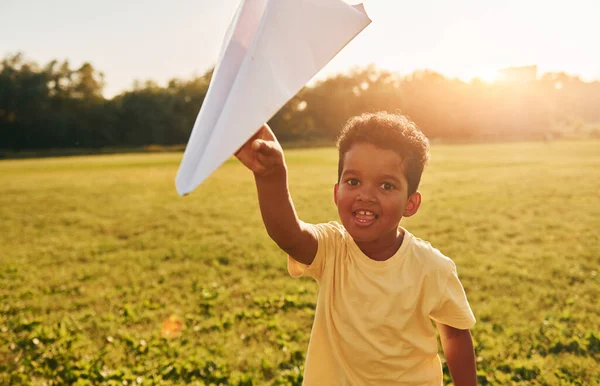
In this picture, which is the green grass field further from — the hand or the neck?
the hand

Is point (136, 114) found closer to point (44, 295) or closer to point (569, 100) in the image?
point (44, 295)

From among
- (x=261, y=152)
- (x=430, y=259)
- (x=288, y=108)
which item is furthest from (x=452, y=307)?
(x=288, y=108)

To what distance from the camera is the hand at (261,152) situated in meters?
1.22

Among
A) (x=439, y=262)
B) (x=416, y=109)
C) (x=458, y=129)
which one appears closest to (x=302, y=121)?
→ (x=416, y=109)

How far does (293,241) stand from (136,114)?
61.7m

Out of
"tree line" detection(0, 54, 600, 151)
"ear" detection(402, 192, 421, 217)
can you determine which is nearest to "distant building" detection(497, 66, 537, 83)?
"tree line" detection(0, 54, 600, 151)

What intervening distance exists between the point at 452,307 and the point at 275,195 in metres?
0.83

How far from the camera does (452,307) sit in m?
1.69

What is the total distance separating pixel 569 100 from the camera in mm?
97188

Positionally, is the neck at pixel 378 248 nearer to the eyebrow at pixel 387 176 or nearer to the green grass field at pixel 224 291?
the eyebrow at pixel 387 176

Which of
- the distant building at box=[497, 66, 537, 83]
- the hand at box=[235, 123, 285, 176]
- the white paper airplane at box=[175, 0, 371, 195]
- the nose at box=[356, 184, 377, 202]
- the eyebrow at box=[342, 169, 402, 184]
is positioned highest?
the distant building at box=[497, 66, 537, 83]

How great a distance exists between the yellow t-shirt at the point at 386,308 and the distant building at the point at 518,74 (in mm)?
84421

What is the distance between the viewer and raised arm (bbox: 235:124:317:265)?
1241 mm

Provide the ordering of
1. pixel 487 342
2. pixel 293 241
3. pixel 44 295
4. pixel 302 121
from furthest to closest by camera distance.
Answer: pixel 302 121 < pixel 44 295 < pixel 487 342 < pixel 293 241
